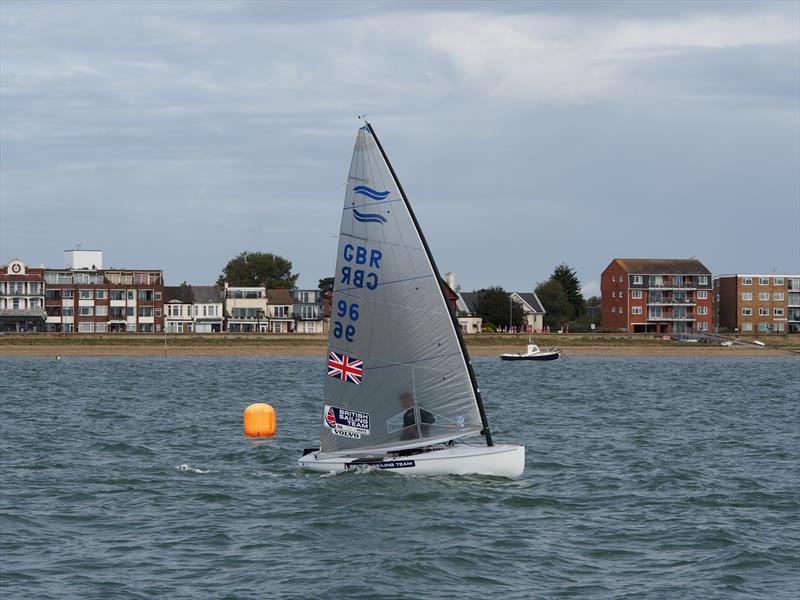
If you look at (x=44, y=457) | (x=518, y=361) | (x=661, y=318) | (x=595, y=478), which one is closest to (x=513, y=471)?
(x=595, y=478)

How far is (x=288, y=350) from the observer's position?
129 meters

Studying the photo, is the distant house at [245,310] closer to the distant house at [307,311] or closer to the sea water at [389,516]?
the distant house at [307,311]

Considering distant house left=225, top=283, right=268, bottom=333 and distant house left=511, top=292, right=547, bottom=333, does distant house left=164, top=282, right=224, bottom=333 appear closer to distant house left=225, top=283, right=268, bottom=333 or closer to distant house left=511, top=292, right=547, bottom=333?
distant house left=225, top=283, right=268, bottom=333

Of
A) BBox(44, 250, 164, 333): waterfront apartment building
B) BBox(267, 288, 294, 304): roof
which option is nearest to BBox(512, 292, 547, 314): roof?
BBox(267, 288, 294, 304): roof

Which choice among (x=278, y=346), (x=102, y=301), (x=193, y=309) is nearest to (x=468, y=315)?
(x=193, y=309)

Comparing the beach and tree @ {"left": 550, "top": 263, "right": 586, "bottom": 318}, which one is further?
tree @ {"left": 550, "top": 263, "right": 586, "bottom": 318}

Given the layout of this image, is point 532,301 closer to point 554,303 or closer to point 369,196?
point 554,303

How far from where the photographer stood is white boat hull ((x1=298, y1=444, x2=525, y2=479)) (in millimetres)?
27422

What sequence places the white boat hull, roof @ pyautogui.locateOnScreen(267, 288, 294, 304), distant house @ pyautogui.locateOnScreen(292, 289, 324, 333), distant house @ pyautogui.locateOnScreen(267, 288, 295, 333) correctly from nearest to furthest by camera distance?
the white boat hull < distant house @ pyautogui.locateOnScreen(267, 288, 295, 333) < distant house @ pyautogui.locateOnScreen(292, 289, 324, 333) < roof @ pyautogui.locateOnScreen(267, 288, 294, 304)

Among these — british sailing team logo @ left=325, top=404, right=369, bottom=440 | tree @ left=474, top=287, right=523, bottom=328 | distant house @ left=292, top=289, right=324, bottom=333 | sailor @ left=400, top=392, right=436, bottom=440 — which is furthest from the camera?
distant house @ left=292, top=289, right=324, bottom=333

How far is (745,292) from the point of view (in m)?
175

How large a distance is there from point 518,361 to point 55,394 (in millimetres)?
64137

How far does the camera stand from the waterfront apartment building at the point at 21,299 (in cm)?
15512

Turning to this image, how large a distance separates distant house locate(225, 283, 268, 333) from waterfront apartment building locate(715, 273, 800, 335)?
71249mm
